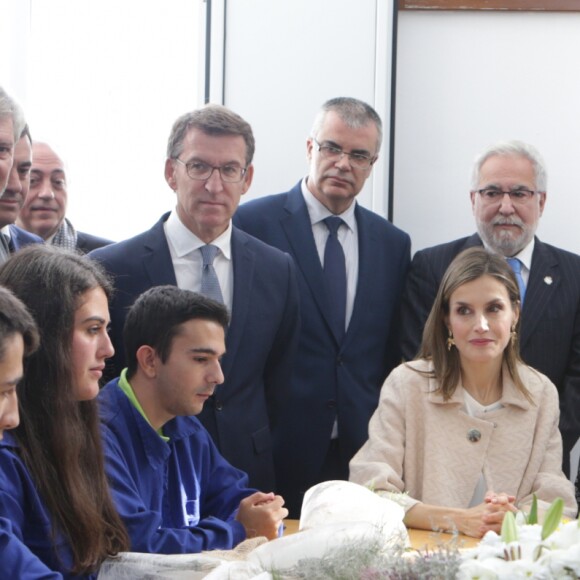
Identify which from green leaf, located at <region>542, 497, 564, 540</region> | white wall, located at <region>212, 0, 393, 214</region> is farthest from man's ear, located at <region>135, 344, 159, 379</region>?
white wall, located at <region>212, 0, 393, 214</region>

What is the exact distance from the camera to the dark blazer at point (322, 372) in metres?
3.79

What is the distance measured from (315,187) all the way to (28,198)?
0.96 metres

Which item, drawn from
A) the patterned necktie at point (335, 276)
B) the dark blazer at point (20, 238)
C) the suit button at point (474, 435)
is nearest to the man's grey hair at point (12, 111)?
the dark blazer at point (20, 238)

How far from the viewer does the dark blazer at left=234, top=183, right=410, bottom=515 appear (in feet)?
12.4

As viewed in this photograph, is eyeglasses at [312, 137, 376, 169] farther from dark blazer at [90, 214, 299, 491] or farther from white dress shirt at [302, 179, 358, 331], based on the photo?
dark blazer at [90, 214, 299, 491]

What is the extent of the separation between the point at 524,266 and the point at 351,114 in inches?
30.0

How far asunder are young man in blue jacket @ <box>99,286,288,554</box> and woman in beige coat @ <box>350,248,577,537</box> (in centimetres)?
49

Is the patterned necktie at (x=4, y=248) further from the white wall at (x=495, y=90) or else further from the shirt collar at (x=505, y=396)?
the white wall at (x=495, y=90)

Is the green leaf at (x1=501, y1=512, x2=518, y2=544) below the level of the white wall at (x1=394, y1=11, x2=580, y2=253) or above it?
below

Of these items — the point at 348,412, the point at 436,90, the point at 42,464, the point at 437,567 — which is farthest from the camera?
the point at 436,90

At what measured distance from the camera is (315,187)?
3.92m

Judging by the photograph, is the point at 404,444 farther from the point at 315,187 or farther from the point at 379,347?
the point at 315,187

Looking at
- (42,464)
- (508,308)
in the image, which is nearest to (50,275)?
(42,464)

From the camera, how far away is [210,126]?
338 cm
